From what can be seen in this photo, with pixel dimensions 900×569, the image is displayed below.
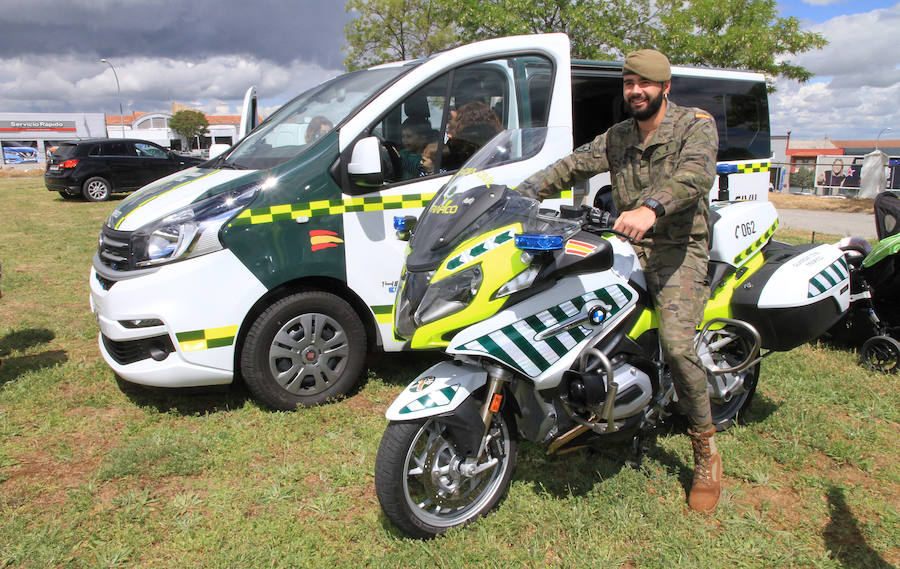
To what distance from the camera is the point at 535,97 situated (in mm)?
4242

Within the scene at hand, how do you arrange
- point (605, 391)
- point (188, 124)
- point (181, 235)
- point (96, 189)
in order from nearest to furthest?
1. point (605, 391)
2. point (181, 235)
3. point (96, 189)
4. point (188, 124)

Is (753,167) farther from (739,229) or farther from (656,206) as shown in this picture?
(656,206)

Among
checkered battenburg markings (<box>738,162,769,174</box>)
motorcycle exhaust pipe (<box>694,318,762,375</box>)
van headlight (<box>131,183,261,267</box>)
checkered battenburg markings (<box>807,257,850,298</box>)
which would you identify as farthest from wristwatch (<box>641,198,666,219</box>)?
checkered battenburg markings (<box>738,162,769,174</box>)

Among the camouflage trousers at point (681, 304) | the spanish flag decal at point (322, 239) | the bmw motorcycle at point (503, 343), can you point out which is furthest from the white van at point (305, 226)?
the camouflage trousers at point (681, 304)

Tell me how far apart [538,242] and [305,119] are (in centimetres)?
251

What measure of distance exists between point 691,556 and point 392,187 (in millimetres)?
2617

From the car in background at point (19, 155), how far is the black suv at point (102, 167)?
40.1 metres

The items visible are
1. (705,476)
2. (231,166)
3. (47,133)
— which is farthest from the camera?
(47,133)

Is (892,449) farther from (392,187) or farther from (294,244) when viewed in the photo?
(294,244)

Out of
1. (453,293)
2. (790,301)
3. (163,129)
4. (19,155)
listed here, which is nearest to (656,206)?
(453,293)

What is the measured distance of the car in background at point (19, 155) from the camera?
4766 centimetres

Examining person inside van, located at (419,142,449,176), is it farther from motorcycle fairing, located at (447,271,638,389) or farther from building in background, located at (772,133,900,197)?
building in background, located at (772,133,900,197)

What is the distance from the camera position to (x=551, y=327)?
7.79 feet

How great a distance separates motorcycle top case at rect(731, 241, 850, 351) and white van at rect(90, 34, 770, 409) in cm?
140
